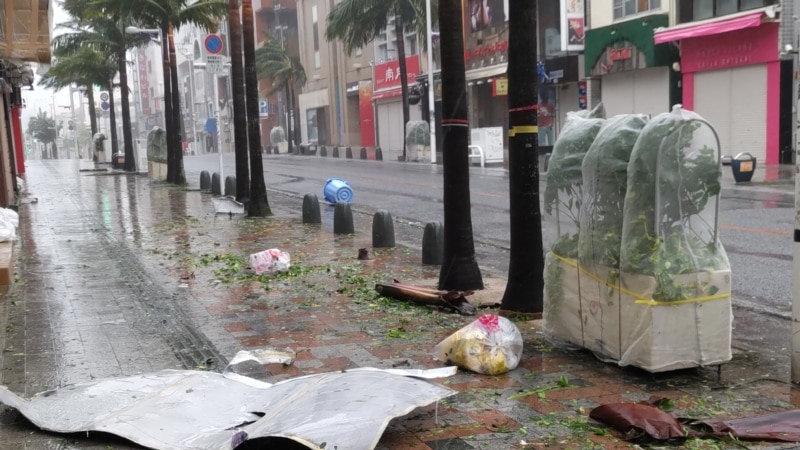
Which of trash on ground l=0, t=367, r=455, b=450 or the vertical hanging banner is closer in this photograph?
trash on ground l=0, t=367, r=455, b=450

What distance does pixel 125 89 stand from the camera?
34.3 metres

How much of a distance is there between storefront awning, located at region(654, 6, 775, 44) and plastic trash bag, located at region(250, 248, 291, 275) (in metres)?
19.9

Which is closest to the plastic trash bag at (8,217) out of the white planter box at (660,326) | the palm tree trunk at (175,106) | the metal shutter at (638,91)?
the white planter box at (660,326)

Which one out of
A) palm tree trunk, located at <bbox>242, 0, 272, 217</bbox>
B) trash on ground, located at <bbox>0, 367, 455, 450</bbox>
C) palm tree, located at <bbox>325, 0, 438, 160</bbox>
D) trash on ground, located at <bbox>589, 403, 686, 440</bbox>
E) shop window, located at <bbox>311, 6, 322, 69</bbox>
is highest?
shop window, located at <bbox>311, 6, 322, 69</bbox>

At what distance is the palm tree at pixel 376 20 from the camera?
38625 millimetres

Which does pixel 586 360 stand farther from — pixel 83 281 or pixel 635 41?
pixel 635 41

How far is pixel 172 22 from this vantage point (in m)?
24.9

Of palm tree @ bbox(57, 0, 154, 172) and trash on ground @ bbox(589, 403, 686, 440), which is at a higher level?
palm tree @ bbox(57, 0, 154, 172)

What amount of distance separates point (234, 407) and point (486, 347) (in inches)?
69.6

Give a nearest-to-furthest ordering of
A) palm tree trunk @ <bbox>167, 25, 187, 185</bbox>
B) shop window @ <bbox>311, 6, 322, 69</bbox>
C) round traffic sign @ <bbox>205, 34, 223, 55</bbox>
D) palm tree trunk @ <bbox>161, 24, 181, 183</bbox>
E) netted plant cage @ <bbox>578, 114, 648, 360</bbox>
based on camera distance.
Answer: netted plant cage @ <bbox>578, 114, 648, 360</bbox> → round traffic sign @ <bbox>205, 34, 223, 55</bbox> → palm tree trunk @ <bbox>167, 25, 187, 185</bbox> → palm tree trunk @ <bbox>161, 24, 181, 183</bbox> → shop window @ <bbox>311, 6, 322, 69</bbox>

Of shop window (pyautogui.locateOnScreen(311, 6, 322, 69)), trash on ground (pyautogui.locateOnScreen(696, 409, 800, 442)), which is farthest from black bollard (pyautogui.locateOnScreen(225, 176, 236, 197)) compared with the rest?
shop window (pyautogui.locateOnScreen(311, 6, 322, 69))

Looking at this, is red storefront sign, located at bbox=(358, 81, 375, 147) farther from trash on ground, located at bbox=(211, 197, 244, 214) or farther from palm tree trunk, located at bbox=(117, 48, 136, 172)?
trash on ground, located at bbox=(211, 197, 244, 214)

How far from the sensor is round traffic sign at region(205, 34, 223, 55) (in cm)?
1908

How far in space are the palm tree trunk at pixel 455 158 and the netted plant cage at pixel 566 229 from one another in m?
1.77
